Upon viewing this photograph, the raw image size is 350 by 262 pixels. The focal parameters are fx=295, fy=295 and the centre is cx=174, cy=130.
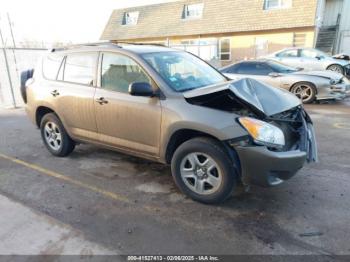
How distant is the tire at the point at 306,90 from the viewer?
867cm

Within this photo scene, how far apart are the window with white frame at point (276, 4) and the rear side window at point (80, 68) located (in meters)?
17.9

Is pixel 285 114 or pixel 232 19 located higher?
pixel 232 19

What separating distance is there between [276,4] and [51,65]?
60.1 feet

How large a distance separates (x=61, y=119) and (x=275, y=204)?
132 inches

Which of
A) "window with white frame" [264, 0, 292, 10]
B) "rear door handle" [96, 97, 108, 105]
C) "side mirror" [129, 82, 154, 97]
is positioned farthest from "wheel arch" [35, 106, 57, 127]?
"window with white frame" [264, 0, 292, 10]

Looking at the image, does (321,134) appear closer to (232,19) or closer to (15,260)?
(15,260)

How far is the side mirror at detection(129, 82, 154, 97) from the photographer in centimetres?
338

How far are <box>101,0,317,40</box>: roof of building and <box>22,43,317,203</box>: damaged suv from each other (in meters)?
16.4

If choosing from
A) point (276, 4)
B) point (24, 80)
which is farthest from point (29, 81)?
point (276, 4)

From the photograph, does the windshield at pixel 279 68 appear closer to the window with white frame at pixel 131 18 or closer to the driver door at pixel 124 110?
the driver door at pixel 124 110

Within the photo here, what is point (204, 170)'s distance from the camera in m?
3.28

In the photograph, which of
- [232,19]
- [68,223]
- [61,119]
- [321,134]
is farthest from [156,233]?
[232,19]

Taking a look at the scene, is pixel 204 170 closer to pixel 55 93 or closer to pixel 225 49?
pixel 55 93

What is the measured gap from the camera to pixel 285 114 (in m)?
3.47
